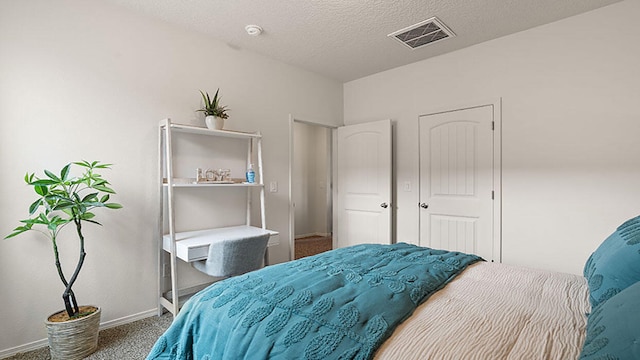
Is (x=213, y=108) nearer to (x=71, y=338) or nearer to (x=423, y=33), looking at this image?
(x=71, y=338)

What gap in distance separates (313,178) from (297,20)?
3.97m

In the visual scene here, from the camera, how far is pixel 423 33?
288 cm

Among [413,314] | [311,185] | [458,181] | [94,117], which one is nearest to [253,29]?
[94,117]

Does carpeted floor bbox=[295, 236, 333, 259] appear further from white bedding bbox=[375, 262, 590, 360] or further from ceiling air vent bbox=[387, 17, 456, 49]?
white bedding bbox=[375, 262, 590, 360]

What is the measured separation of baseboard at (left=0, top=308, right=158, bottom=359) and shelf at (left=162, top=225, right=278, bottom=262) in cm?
58

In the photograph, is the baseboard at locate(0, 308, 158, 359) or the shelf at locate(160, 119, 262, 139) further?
the shelf at locate(160, 119, 262, 139)

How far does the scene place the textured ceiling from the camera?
A: 2424 mm

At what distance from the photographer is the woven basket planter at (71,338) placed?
6.19 ft

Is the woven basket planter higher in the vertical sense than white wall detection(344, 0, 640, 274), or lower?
lower

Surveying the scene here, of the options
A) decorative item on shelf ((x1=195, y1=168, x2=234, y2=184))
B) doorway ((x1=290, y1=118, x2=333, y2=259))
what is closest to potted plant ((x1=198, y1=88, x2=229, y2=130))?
decorative item on shelf ((x1=195, y1=168, x2=234, y2=184))

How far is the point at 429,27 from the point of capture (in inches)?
109

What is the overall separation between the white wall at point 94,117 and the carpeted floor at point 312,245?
2.51 m

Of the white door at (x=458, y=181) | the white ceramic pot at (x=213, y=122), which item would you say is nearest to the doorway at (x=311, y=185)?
the white door at (x=458, y=181)

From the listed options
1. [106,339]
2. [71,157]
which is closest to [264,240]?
[106,339]
